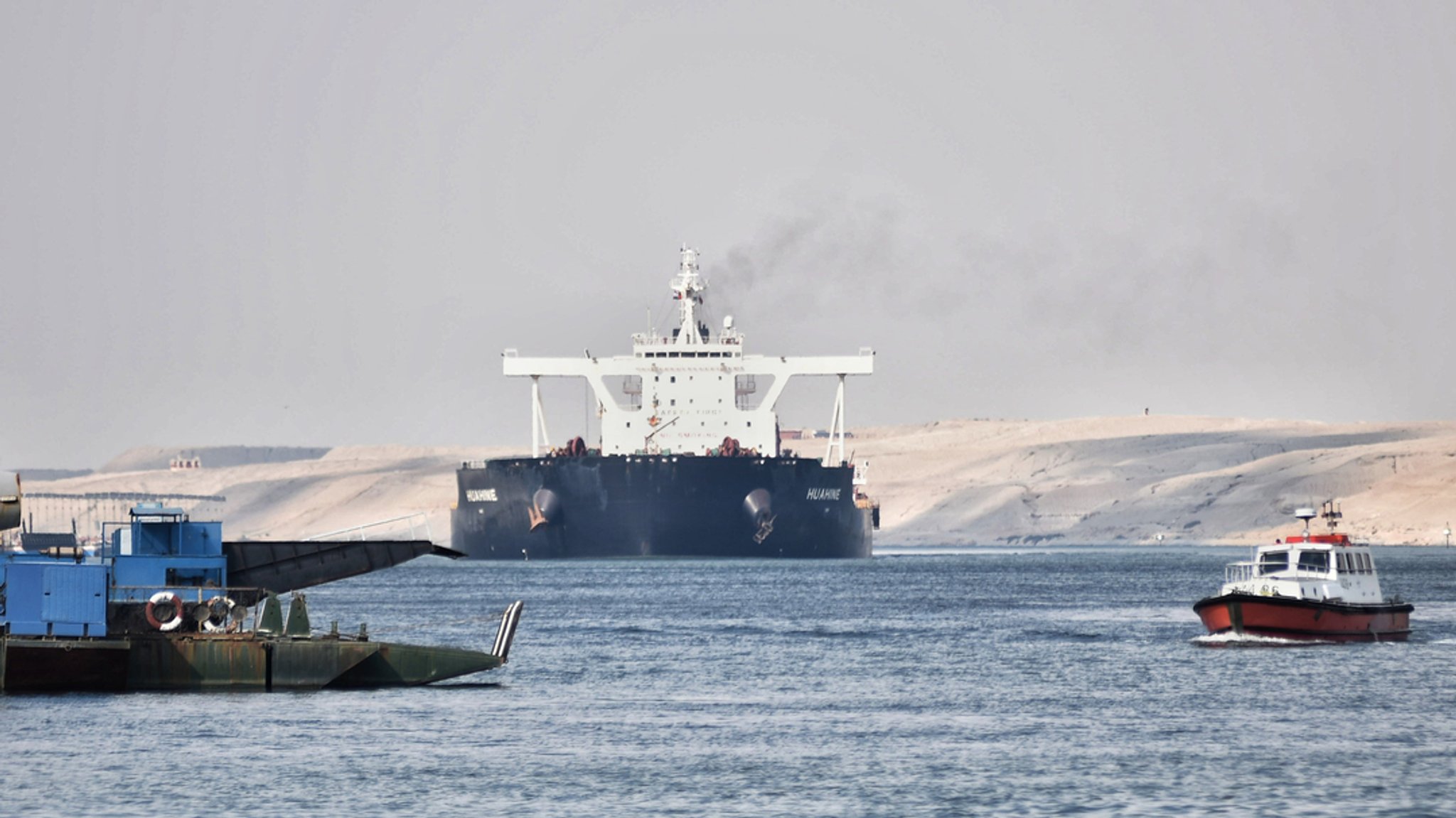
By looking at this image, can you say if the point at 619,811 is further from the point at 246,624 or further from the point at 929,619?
the point at 929,619

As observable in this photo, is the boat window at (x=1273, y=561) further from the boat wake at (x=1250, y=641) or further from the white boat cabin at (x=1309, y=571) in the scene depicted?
the boat wake at (x=1250, y=641)

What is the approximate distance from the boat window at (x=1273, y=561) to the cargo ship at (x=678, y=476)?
178 feet

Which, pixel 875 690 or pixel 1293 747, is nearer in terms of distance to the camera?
pixel 1293 747

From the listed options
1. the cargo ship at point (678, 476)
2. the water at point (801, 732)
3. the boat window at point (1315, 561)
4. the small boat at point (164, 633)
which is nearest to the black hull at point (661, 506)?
the cargo ship at point (678, 476)

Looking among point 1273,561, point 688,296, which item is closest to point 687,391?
point 688,296

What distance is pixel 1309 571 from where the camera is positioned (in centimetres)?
5409

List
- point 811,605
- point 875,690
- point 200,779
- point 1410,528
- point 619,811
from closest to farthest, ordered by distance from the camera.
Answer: point 619,811, point 200,779, point 875,690, point 811,605, point 1410,528

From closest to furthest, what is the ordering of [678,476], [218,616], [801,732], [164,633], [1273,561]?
[801,732]
[164,633]
[218,616]
[1273,561]
[678,476]

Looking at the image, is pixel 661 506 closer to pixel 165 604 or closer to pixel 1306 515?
pixel 1306 515

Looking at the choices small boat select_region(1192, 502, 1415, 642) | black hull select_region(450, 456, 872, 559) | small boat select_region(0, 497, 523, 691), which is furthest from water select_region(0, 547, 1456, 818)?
black hull select_region(450, 456, 872, 559)

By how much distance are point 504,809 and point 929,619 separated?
37530mm

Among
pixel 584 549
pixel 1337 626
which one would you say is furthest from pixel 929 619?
pixel 584 549

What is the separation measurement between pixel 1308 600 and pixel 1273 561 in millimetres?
1700

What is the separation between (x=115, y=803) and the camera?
1188 inches
